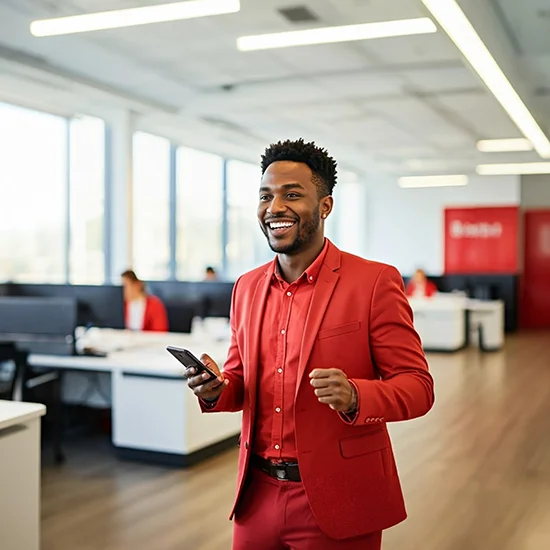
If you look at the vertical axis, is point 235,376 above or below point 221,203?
below

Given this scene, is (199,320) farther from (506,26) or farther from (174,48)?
(506,26)

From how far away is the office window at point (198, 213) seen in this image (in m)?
13.1

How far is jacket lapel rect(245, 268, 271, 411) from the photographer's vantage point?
185 centimetres

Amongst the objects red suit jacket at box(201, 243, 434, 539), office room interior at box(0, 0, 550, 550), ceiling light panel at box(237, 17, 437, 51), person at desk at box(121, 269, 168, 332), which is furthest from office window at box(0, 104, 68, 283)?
red suit jacket at box(201, 243, 434, 539)

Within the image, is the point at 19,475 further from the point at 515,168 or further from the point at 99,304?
the point at 515,168

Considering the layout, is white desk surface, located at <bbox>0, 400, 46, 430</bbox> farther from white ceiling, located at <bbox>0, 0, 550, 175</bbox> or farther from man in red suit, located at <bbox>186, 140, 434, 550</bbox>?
white ceiling, located at <bbox>0, 0, 550, 175</bbox>

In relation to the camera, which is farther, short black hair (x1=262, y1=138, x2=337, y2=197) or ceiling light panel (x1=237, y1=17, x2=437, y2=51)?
ceiling light panel (x1=237, y1=17, x2=437, y2=51)

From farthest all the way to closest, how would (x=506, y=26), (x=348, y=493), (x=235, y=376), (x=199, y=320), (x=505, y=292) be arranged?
(x=505, y=292) → (x=199, y=320) → (x=506, y=26) → (x=235, y=376) → (x=348, y=493)

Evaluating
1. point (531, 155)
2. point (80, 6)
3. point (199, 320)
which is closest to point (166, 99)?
point (199, 320)

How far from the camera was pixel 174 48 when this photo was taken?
7145mm

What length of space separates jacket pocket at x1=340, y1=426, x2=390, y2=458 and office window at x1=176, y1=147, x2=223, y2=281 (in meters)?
11.3

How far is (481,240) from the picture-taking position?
1686 cm

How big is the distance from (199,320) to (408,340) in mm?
6744

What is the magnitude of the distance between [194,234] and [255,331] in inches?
464
